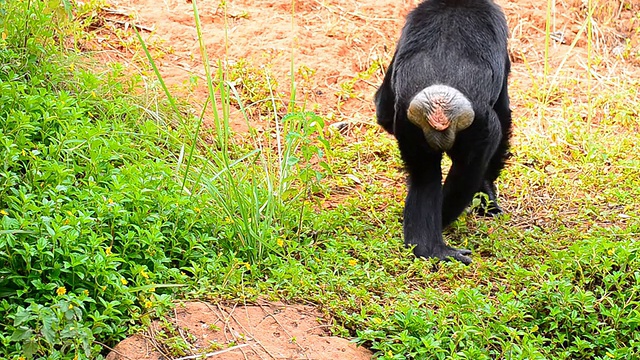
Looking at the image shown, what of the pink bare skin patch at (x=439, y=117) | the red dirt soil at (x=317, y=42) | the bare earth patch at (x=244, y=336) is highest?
the pink bare skin patch at (x=439, y=117)

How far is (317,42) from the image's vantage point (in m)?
7.83

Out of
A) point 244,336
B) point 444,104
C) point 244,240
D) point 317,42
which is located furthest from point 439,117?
point 317,42

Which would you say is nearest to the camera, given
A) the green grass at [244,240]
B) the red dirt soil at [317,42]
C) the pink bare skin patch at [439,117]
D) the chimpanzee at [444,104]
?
the green grass at [244,240]

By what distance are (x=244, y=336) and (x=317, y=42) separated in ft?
14.6

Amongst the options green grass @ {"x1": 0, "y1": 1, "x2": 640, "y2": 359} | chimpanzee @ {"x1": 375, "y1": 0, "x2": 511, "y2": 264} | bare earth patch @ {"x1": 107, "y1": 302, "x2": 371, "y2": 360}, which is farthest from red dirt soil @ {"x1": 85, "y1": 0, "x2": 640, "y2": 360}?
bare earth patch @ {"x1": 107, "y1": 302, "x2": 371, "y2": 360}

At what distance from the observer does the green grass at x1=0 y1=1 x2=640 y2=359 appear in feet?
12.2

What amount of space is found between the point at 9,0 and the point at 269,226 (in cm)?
263

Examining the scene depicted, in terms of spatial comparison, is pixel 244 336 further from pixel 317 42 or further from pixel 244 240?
pixel 317 42

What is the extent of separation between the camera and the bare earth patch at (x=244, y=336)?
3748 mm

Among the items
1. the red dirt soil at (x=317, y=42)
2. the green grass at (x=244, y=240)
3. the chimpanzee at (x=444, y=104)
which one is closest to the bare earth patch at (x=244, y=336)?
the green grass at (x=244, y=240)

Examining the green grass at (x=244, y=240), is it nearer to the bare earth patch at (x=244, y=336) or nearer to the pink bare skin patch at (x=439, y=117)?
the bare earth patch at (x=244, y=336)

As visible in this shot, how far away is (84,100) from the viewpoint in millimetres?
5598

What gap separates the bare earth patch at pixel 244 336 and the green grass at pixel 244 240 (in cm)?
9

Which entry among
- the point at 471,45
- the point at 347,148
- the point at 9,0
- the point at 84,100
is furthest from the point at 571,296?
the point at 9,0
